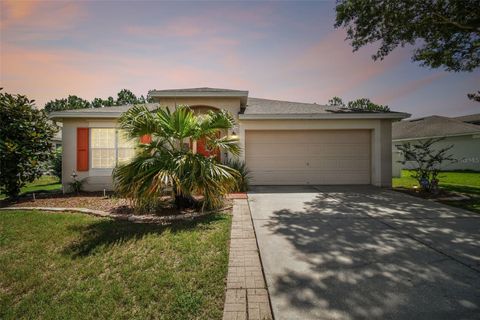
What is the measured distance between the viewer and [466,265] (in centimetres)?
308

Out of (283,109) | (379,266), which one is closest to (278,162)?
(283,109)

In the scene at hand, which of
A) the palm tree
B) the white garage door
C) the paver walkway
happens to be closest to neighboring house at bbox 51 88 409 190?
the white garage door

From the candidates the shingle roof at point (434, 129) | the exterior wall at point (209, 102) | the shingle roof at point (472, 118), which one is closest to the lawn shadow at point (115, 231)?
the exterior wall at point (209, 102)

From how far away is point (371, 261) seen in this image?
3221 mm

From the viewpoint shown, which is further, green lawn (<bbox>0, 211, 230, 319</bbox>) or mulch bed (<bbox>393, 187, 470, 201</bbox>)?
mulch bed (<bbox>393, 187, 470, 201</bbox>)

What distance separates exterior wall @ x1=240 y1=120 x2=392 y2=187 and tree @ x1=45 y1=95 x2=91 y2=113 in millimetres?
43822

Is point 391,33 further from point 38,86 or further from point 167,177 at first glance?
point 38,86

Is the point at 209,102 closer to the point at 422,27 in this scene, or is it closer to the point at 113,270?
the point at 113,270

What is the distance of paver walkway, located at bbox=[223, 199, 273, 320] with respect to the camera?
2.22 metres

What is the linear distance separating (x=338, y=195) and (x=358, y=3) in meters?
9.41

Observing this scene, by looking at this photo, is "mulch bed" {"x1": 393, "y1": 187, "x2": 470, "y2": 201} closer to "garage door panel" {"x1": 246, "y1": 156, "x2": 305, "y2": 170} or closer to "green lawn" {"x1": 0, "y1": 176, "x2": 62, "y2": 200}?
"garage door panel" {"x1": 246, "y1": 156, "x2": 305, "y2": 170}

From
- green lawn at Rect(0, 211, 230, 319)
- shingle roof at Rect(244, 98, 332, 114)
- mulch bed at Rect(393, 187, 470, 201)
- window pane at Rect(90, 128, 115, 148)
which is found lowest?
green lawn at Rect(0, 211, 230, 319)

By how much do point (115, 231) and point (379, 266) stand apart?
487 centimetres

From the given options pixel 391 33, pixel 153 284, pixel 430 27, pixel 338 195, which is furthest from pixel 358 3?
pixel 153 284
